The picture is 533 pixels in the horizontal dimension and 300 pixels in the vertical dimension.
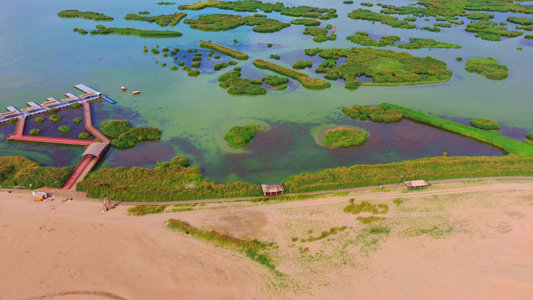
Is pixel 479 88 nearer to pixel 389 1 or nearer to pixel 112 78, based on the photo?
pixel 112 78

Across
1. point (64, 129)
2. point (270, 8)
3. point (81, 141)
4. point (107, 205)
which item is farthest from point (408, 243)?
point (270, 8)

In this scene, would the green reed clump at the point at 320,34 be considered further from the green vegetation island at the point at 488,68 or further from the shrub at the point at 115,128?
the shrub at the point at 115,128

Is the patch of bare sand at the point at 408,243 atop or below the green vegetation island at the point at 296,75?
below

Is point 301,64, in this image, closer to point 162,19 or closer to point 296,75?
point 296,75

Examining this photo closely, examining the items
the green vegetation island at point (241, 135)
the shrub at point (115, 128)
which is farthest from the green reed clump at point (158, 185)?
the shrub at point (115, 128)

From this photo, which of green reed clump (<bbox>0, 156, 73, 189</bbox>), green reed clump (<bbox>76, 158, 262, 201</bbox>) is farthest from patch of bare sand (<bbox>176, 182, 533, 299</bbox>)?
green reed clump (<bbox>0, 156, 73, 189</bbox>)

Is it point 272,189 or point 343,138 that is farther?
point 343,138
